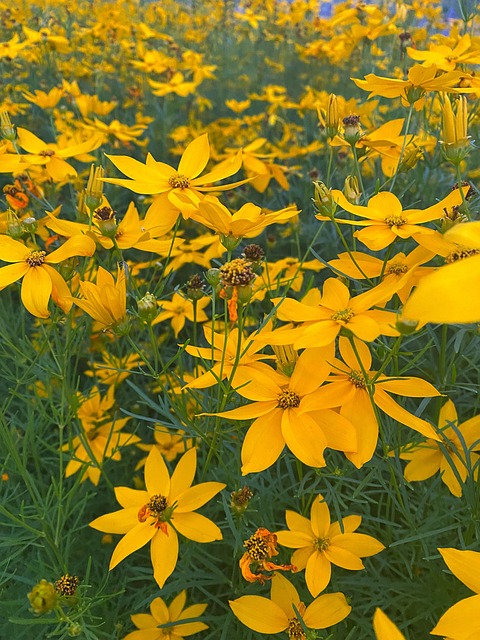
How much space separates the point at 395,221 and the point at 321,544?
42 centimetres

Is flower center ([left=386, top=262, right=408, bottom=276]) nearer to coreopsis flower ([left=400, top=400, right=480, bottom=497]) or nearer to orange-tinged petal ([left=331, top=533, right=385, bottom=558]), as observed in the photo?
coreopsis flower ([left=400, top=400, right=480, bottom=497])

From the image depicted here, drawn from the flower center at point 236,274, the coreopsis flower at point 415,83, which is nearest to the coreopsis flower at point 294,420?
the flower center at point 236,274

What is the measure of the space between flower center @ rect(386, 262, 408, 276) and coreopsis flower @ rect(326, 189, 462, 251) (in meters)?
0.03

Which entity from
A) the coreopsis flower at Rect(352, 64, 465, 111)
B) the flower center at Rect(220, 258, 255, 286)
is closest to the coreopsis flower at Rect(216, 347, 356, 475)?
the flower center at Rect(220, 258, 255, 286)

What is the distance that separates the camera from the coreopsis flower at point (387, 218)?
654mm

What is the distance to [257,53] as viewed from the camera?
→ 13.6 ft

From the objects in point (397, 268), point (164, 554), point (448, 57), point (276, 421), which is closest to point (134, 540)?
point (164, 554)

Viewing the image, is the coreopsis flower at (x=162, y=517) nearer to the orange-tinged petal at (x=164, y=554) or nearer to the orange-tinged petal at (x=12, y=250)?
the orange-tinged petal at (x=164, y=554)

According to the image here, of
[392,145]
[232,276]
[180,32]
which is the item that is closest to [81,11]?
[180,32]

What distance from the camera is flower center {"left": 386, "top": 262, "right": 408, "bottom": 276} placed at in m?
0.67

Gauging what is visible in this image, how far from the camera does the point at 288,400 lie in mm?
616

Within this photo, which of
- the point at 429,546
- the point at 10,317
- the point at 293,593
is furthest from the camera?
the point at 10,317

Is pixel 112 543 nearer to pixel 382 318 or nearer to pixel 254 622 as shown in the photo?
pixel 254 622

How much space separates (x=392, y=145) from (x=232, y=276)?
0.43 meters
